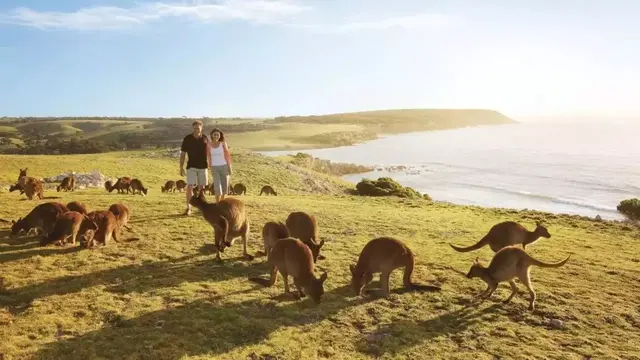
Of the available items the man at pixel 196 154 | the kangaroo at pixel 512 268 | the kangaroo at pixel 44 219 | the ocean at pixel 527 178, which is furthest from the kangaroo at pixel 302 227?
the ocean at pixel 527 178

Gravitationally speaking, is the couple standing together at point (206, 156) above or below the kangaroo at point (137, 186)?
above

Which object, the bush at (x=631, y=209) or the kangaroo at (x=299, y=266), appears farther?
the bush at (x=631, y=209)

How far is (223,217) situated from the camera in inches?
391

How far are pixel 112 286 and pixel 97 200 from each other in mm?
10432

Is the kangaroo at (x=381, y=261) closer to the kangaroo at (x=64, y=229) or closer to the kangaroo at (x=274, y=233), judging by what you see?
the kangaroo at (x=274, y=233)

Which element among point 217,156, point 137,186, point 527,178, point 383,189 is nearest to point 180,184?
point 137,186

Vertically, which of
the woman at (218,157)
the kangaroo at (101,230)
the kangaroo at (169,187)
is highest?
the woman at (218,157)

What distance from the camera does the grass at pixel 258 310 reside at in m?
6.71

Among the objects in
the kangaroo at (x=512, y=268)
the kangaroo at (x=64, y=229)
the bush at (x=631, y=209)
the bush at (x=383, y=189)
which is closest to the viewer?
the kangaroo at (x=512, y=268)

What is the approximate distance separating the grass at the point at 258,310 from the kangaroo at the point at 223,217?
0.61 metres

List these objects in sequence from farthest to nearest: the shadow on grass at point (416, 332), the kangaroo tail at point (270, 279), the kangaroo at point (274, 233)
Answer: the kangaroo at point (274, 233) < the kangaroo tail at point (270, 279) < the shadow on grass at point (416, 332)

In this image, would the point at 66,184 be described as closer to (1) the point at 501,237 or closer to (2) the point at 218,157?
(2) the point at 218,157

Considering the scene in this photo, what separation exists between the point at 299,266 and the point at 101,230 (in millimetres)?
5526

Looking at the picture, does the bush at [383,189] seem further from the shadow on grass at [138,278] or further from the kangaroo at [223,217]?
the shadow on grass at [138,278]
